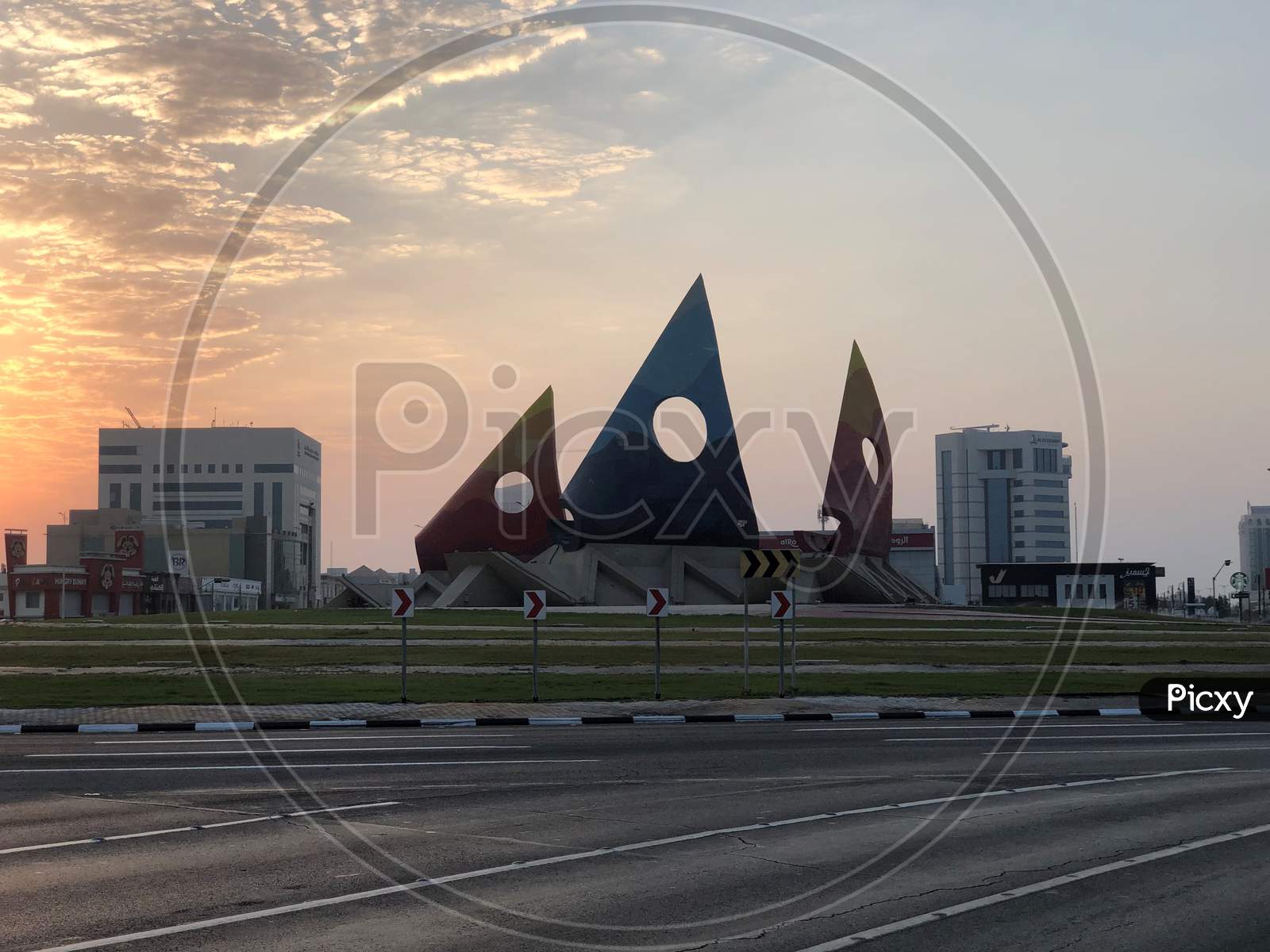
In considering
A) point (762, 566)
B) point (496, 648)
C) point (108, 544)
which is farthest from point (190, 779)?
point (108, 544)

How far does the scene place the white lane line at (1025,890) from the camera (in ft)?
25.8

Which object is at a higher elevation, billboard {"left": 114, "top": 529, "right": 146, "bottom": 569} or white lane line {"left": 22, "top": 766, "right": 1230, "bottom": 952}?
billboard {"left": 114, "top": 529, "right": 146, "bottom": 569}

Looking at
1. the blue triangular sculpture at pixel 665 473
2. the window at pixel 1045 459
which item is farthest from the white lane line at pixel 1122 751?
the window at pixel 1045 459

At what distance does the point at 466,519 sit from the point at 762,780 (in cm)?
6199

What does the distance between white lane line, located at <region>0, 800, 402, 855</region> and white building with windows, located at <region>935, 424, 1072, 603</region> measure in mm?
188503

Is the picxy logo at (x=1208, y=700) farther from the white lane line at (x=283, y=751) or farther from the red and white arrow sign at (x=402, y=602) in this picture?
the red and white arrow sign at (x=402, y=602)

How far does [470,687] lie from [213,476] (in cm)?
17314

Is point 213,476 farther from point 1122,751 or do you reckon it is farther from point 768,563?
point 1122,751

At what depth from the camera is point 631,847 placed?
34.7 ft

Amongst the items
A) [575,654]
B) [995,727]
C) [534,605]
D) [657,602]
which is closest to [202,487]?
[575,654]

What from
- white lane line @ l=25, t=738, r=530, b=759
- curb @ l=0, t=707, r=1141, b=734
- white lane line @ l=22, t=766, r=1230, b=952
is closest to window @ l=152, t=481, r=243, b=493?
curb @ l=0, t=707, r=1141, b=734

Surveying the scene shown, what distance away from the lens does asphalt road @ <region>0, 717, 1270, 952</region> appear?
8031mm

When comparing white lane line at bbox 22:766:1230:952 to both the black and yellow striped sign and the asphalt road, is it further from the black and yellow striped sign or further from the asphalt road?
the black and yellow striped sign

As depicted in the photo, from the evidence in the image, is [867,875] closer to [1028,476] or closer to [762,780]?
[762,780]
